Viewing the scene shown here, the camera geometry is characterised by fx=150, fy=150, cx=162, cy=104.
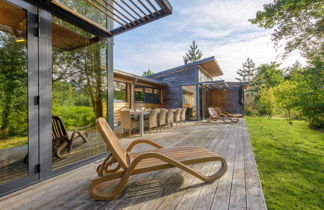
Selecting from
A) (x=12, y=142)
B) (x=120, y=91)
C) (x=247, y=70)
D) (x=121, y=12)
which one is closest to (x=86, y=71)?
(x=121, y=12)

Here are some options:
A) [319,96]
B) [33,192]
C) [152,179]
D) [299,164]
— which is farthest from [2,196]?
[319,96]

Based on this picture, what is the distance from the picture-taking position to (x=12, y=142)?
243 cm

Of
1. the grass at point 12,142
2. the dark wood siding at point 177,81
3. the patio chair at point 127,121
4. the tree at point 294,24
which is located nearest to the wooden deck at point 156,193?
the grass at point 12,142

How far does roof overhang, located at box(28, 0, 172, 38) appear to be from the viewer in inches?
93.4

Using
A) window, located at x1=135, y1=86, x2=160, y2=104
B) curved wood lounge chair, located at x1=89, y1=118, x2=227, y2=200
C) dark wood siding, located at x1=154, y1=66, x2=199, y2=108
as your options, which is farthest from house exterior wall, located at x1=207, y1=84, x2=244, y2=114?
curved wood lounge chair, located at x1=89, y1=118, x2=227, y2=200

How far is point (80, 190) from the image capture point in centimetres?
202

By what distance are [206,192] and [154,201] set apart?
2.24ft

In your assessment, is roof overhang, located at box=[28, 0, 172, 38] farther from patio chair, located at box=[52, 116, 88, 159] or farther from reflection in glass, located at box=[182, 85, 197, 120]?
reflection in glass, located at box=[182, 85, 197, 120]

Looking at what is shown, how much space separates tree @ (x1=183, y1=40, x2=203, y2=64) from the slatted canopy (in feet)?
116

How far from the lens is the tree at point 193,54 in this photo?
1426 inches

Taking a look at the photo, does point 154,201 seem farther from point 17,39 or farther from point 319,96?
point 319,96

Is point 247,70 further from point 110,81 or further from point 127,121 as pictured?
point 110,81

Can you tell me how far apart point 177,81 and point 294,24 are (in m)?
7.11

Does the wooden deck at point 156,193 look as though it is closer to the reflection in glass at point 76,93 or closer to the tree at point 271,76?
the reflection in glass at point 76,93
